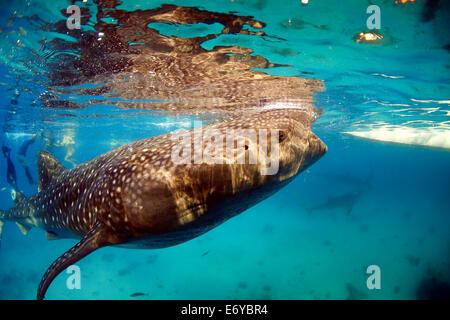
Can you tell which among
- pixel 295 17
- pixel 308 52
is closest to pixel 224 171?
pixel 295 17

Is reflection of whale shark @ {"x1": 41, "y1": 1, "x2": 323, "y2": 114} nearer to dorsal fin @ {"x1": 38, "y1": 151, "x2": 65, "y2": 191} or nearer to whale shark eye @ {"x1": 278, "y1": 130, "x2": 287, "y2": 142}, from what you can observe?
dorsal fin @ {"x1": 38, "y1": 151, "x2": 65, "y2": 191}

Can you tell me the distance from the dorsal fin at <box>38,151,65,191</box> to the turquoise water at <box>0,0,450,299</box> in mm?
3262

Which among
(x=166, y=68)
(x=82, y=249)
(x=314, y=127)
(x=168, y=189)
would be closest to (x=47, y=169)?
A: (x=82, y=249)

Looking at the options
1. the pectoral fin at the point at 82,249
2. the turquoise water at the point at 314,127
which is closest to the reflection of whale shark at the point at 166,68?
the turquoise water at the point at 314,127

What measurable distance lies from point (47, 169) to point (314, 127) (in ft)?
64.1

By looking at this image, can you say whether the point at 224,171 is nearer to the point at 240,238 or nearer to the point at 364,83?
the point at 364,83

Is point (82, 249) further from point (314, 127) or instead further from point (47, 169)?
point (314, 127)

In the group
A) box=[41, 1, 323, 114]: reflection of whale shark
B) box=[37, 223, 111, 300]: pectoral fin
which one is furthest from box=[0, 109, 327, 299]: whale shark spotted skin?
box=[41, 1, 323, 114]: reflection of whale shark

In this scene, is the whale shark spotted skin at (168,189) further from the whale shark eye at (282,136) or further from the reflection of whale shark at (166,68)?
the reflection of whale shark at (166,68)

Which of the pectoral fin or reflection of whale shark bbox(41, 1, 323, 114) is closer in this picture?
the pectoral fin

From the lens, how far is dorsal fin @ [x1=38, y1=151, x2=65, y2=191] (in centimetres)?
484

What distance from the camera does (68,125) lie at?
20.2 m

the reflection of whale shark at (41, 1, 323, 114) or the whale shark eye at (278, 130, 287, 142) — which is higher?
the reflection of whale shark at (41, 1, 323, 114)

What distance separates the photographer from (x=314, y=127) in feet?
66.8
